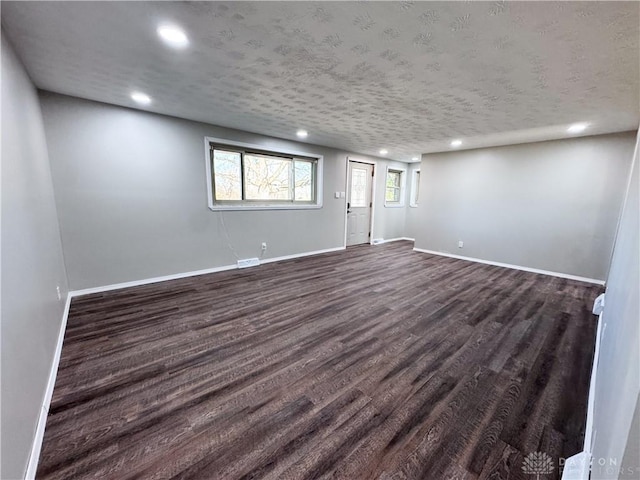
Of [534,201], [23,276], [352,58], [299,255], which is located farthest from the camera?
[299,255]

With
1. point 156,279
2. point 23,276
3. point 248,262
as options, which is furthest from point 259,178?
point 23,276

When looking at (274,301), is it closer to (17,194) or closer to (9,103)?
(17,194)

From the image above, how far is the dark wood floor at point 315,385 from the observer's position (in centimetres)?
130

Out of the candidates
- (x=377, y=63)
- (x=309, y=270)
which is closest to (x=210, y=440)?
(x=377, y=63)

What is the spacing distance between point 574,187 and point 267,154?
5.09 meters

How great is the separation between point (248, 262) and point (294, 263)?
0.84 meters

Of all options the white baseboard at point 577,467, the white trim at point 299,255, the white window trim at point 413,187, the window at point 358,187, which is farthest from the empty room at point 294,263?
the white window trim at point 413,187

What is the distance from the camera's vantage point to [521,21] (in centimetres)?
148

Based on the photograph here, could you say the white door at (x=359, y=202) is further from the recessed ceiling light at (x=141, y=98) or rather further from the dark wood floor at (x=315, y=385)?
the recessed ceiling light at (x=141, y=98)

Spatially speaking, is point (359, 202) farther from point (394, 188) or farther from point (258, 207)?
point (258, 207)

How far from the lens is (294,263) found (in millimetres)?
Answer: 4922

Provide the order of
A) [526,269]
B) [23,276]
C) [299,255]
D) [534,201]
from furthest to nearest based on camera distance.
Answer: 1. [299,255]
2. [526,269]
3. [534,201]
4. [23,276]

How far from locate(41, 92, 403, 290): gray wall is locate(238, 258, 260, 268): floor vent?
0.09 meters

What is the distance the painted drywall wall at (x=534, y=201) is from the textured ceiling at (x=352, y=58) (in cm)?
89
